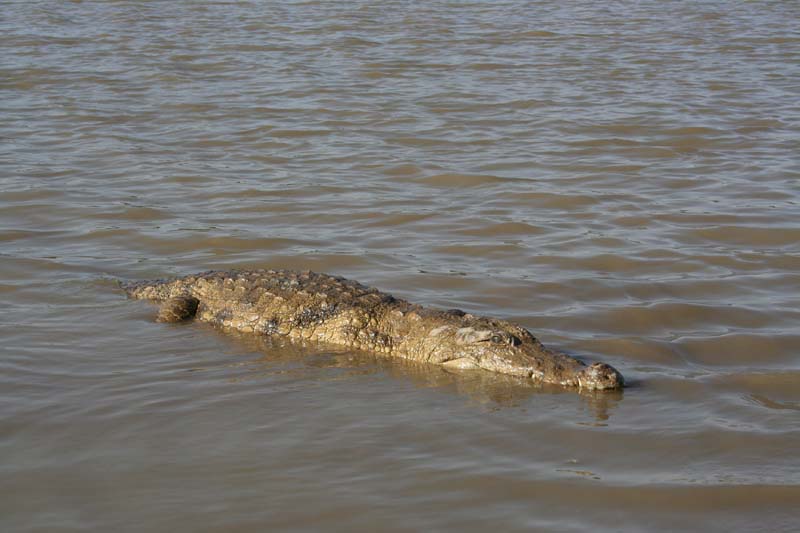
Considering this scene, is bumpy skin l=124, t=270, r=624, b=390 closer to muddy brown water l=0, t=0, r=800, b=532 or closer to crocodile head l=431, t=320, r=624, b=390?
crocodile head l=431, t=320, r=624, b=390

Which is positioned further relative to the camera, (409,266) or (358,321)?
(409,266)

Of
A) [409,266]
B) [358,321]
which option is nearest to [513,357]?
[358,321]

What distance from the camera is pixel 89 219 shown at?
30.0 ft

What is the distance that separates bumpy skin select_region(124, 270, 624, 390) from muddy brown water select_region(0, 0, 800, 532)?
0.49ft

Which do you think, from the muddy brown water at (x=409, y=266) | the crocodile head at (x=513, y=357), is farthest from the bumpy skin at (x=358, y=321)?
the muddy brown water at (x=409, y=266)

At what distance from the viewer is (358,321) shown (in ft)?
21.6

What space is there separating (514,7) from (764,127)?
1030 cm

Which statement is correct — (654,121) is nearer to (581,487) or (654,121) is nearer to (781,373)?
(781,373)

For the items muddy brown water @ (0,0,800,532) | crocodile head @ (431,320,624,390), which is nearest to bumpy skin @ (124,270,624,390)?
crocodile head @ (431,320,624,390)

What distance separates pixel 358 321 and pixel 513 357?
3.65ft

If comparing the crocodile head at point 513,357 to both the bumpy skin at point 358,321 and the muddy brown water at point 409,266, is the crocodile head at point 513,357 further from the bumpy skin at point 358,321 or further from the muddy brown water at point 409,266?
the muddy brown water at point 409,266

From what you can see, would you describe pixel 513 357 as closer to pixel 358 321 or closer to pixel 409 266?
pixel 358 321

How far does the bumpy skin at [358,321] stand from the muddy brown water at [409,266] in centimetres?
15

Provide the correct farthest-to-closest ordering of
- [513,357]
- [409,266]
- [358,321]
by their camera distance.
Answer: [409,266] < [358,321] < [513,357]
